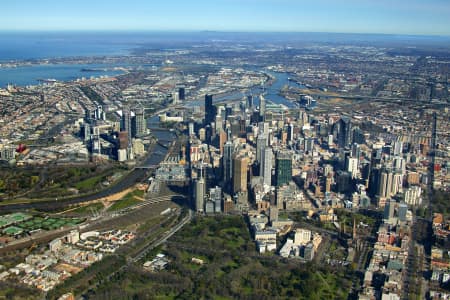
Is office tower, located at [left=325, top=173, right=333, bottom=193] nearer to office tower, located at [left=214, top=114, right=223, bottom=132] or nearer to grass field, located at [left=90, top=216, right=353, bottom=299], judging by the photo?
grass field, located at [left=90, top=216, right=353, bottom=299]

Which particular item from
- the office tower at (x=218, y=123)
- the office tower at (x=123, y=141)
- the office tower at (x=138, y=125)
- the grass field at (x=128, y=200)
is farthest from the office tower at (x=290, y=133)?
the grass field at (x=128, y=200)

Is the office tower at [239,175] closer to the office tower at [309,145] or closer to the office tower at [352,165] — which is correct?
the office tower at [352,165]

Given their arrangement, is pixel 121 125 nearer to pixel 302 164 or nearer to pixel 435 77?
pixel 302 164

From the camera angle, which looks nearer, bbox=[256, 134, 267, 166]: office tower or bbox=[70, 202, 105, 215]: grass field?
bbox=[70, 202, 105, 215]: grass field

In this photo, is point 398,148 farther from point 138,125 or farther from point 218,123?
point 138,125

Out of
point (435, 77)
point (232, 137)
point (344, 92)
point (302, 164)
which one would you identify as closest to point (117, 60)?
point (344, 92)

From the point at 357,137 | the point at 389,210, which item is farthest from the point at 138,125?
the point at 389,210

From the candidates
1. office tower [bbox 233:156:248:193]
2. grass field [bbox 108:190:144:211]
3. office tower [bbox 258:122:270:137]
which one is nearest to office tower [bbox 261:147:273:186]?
office tower [bbox 233:156:248:193]
